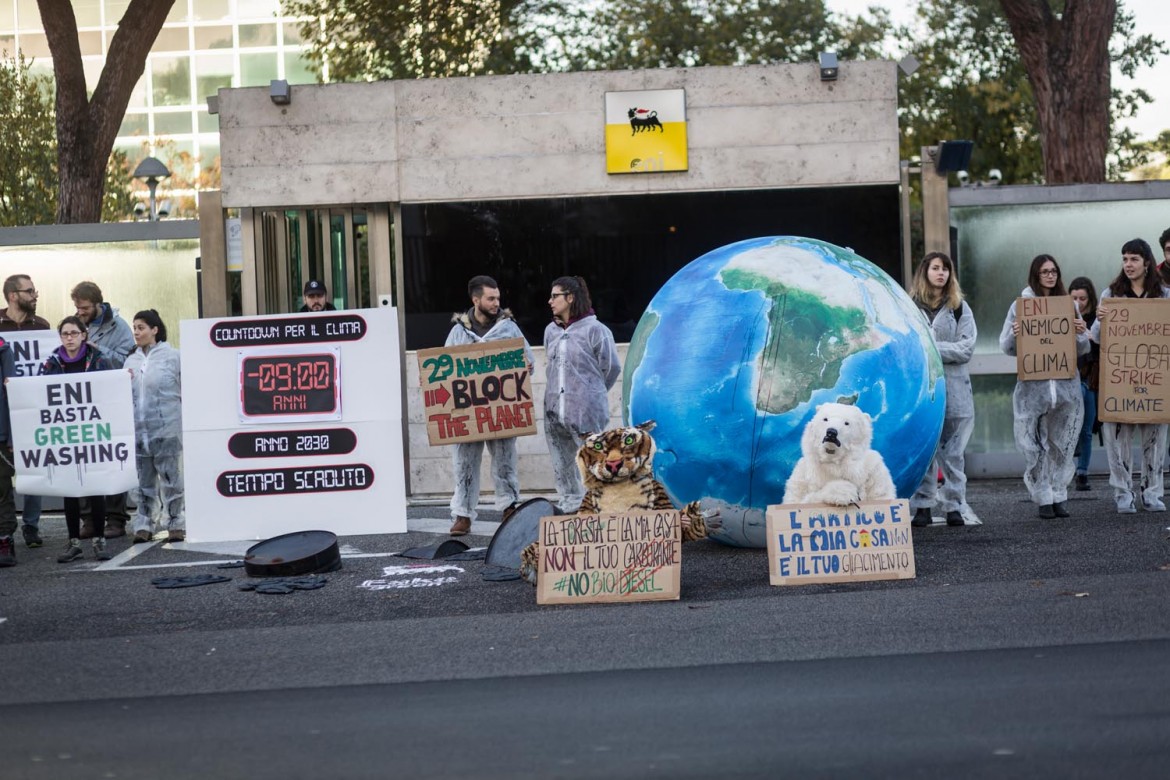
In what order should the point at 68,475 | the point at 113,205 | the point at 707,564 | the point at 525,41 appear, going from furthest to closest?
1. the point at 113,205
2. the point at 525,41
3. the point at 68,475
4. the point at 707,564

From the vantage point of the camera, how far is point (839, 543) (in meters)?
8.77

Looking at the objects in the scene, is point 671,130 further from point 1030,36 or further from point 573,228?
point 1030,36

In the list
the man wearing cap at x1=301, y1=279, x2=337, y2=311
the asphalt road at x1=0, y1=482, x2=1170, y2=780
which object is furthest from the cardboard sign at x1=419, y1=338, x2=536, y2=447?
the asphalt road at x1=0, y1=482, x2=1170, y2=780

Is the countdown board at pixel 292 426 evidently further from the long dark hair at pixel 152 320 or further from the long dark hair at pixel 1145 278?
the long dark hair at pixel 1145 278

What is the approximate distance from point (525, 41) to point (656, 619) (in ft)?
107

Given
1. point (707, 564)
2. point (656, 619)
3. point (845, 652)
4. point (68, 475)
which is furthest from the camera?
point (68, 475)

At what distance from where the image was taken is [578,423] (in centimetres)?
1191

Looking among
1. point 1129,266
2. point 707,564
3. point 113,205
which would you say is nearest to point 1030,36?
point 1129,266

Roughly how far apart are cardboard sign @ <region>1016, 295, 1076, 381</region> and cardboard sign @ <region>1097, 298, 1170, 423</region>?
16.2 inches

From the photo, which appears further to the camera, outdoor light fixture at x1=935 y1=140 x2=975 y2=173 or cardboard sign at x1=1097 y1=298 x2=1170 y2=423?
outdoor light fixture at x1=935 y1=140 x2=975 y2=173

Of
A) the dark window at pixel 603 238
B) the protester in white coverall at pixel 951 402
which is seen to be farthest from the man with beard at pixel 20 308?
the protester in white coverall at pixel 951 402

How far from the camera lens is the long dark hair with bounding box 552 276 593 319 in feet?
39.9

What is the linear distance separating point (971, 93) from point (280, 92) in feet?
99.4

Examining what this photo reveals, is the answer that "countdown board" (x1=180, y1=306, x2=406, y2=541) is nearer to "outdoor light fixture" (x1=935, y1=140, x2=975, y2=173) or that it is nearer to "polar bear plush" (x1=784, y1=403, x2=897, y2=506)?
"polar bear plush" (x1=784, y1=403, x2=897, y2=506)
